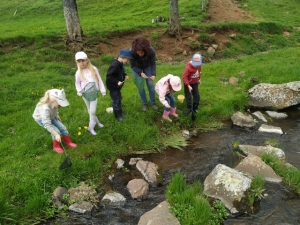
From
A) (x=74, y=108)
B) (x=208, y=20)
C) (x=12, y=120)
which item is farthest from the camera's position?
(x=208, y=20)

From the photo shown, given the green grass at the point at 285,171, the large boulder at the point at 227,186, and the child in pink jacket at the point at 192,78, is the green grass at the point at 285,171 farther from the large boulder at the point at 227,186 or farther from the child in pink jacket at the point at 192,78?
the child in pink jacket at the point at 192,78

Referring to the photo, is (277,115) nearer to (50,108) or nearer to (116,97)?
(116,97)

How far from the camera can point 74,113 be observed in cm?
881

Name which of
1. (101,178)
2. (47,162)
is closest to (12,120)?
(47,162)

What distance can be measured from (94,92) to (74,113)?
1.88 meters

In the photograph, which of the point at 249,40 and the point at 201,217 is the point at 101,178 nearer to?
the point at 201,217

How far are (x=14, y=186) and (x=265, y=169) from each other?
5.49 metres

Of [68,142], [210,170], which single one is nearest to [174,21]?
[68,142]

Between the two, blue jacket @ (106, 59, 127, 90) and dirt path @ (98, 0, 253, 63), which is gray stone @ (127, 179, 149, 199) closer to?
blue jacket @ (106, 59, 127, 90)

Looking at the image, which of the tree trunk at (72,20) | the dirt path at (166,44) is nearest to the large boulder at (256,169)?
the dirt path at (166,44)

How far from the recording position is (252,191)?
5.74 metres

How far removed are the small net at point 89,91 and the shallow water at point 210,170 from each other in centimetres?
188

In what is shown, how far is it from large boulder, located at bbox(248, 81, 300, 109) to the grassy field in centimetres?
45

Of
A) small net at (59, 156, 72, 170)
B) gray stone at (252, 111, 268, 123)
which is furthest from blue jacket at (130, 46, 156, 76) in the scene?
gray stone at (252, 111, 268, 123)
